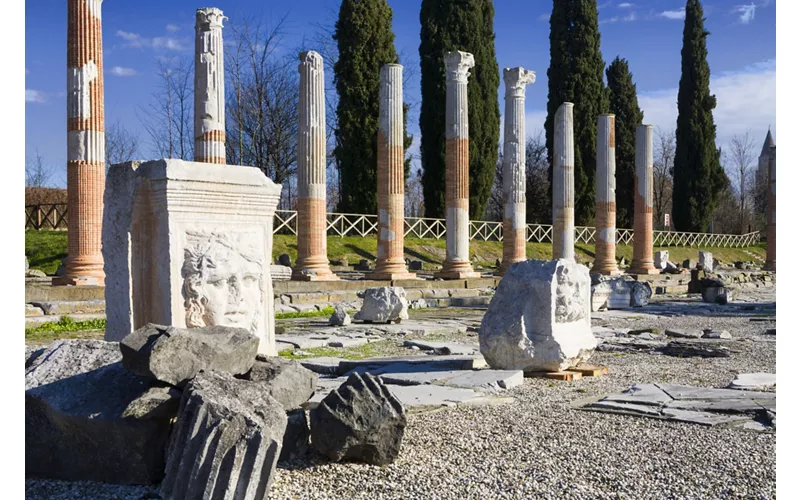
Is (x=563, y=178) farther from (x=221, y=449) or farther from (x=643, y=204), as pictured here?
(x=221, y=449)

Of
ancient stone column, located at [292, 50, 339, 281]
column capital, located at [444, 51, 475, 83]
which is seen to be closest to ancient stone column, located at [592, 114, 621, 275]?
column capital, located at [444, 51, 475, 83]

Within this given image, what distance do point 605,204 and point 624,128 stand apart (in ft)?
57.9

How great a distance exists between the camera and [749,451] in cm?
446

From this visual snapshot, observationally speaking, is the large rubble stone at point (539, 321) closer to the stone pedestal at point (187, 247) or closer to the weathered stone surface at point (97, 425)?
the stone pedestal at point (187, 247)

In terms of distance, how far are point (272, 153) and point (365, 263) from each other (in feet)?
34.0

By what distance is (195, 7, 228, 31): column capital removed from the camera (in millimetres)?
15828

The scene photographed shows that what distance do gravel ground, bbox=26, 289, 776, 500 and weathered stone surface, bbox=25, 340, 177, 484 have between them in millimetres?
93

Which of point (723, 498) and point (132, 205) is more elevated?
point (132, 205)

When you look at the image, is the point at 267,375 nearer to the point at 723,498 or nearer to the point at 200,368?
the point at 200,368

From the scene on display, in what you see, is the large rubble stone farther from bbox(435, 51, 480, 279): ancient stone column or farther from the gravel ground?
bbox(435, 51, 480, 279): ancient stone column

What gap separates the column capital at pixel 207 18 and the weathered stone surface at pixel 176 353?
13.1m

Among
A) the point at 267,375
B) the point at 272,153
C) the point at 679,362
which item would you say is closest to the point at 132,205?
the point at 267,375

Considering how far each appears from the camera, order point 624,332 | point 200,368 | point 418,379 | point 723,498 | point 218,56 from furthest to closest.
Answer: point 218,56 < point 624,332 < point 418,379 < point 200,368 < point 723,498
